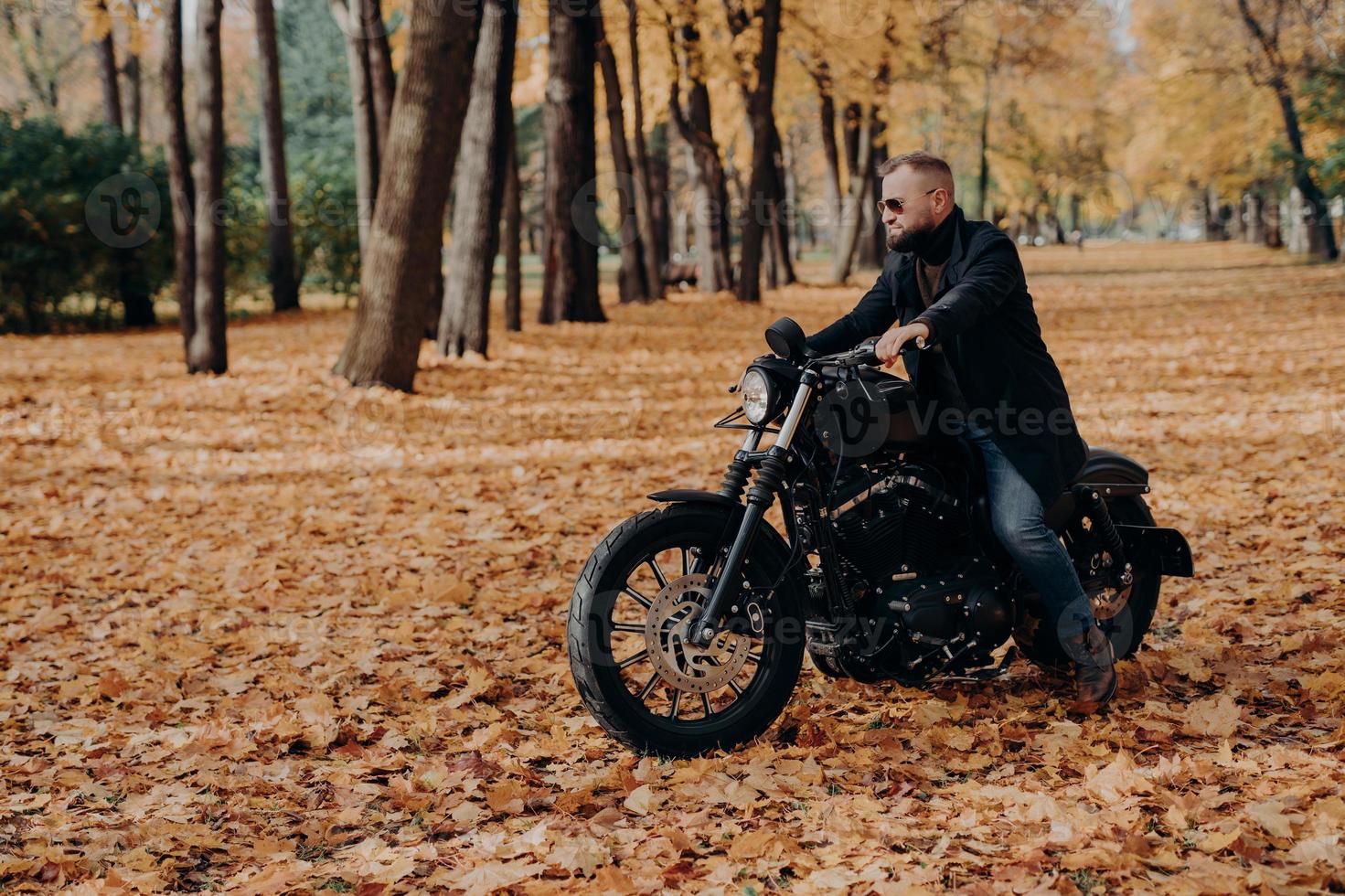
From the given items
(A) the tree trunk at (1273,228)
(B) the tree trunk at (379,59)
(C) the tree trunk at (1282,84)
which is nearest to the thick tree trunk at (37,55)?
(B) the tree trunk at (379,59)

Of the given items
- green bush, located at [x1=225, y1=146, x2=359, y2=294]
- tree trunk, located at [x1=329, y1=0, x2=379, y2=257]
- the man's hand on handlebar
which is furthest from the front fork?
green bush, located at [x1=225, y1=146, x2=359, y2=294]

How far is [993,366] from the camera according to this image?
398 centimetres

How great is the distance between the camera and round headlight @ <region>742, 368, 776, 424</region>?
3719mm

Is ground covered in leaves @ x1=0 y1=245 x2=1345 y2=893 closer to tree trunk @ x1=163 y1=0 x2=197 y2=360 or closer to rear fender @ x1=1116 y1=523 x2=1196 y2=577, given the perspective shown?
rear fender @ x1=1116 y1=523 x2=1196 y2=577

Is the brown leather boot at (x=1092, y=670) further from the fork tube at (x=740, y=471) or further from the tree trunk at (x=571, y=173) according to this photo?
the tree trunk at (x=571, y=173)

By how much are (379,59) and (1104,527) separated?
510 inches

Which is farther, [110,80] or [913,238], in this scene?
[110,80]

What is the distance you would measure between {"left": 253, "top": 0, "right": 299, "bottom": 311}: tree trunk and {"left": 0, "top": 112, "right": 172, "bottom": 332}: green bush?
1.82 meters

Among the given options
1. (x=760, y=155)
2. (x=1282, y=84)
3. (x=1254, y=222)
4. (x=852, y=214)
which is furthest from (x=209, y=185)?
(x=1254, y=222)

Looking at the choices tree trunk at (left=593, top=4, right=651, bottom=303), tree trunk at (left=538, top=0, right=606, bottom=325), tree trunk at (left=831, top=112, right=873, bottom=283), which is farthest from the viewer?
tree trunk at (left=831, top=112, right=873, bottom=283)

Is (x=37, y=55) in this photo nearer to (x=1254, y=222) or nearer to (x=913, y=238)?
(x=913, y=238)

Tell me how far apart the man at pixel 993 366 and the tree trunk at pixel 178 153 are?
32.9 ft

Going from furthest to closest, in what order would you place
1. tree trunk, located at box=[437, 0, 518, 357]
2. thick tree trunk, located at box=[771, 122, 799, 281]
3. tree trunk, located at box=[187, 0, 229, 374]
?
1. thick tree trunk, located at box=[771, 122, 799, 281]
2. tree trunk, located at box=[437, 0, 518, 357]
3. tree trunk, located at box=[187, 0, 229, 374]

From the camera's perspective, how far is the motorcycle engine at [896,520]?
404 centimetres
